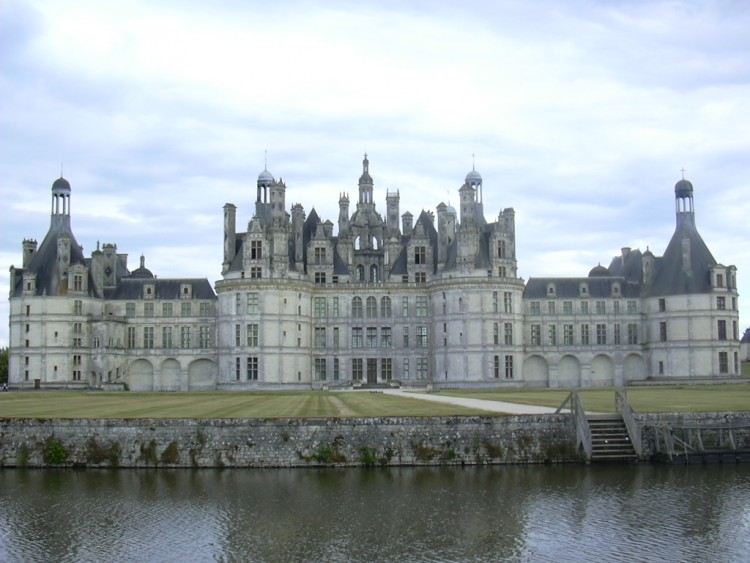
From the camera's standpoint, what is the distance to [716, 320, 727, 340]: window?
265 ft

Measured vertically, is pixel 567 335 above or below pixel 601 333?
below

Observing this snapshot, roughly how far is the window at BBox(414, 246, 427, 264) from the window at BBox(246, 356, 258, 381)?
1689 centimetres

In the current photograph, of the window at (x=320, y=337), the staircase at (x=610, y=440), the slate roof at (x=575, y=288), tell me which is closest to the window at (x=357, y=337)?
the window at (x=320, y=337)

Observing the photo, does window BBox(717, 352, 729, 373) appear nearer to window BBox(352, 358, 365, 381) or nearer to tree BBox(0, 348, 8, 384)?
window BBox(352, 358, 365, 381)

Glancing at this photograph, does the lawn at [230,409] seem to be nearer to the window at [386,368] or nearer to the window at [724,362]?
the window at [386,368]

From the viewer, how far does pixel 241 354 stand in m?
78.0

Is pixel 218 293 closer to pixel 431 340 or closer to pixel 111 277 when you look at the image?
pixel 111 277

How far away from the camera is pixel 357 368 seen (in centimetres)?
8319

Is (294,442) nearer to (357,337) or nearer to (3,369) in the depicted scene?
(357,337)

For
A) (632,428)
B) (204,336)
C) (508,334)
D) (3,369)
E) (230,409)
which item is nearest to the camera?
(632,428)

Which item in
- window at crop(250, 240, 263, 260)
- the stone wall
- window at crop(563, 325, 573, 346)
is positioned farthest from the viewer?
window at crop(563, 325, 573, 346)

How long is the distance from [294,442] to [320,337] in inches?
1822

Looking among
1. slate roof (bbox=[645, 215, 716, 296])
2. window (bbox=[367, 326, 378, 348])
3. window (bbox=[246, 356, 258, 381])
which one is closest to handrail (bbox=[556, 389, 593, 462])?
window (bbox=[246, 356, 258, 381])

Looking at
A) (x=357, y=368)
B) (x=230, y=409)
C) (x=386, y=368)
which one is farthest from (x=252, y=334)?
(x=230, y=409)
